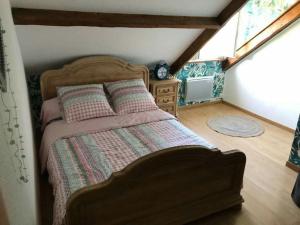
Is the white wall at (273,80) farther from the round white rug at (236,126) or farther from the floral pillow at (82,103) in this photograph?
the floral pillow at (82,103)

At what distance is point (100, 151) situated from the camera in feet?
7.25

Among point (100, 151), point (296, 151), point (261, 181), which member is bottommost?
point (261, 181)

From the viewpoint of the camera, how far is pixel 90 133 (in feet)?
8.25

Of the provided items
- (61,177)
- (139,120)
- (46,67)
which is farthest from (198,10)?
(61,177)

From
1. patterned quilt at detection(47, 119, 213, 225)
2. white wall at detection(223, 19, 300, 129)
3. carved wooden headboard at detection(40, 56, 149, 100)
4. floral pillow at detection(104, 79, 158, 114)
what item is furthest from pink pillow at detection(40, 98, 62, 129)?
white wall at detection(223, 19, 300, 129)

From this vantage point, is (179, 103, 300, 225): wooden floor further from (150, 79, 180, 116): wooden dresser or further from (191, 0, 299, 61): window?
(191, 0, 299, 61): window

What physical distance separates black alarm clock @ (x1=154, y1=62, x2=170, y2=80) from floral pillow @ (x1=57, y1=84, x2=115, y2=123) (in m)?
0.97

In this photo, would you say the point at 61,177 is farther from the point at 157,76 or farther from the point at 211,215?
the point at 157,76

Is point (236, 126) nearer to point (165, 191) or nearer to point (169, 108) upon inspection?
point (169, 108)

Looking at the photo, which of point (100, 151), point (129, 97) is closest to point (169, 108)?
point (129, 97)

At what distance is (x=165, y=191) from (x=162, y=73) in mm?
2117

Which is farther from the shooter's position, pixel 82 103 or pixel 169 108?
pixel 169 108

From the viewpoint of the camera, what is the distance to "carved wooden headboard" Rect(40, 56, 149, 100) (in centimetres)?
297

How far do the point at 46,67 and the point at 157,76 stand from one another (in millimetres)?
1425
